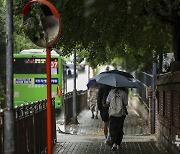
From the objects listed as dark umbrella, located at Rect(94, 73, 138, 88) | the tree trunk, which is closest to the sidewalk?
dark umbrella, located at Rect(94, 73, 138, 88)

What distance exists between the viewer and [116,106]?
1148 centimetres

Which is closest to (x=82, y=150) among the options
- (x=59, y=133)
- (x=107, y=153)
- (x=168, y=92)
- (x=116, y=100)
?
(x=107, y=153)

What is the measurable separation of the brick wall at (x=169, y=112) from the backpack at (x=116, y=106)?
116cm

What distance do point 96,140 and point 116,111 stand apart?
8.39 feet

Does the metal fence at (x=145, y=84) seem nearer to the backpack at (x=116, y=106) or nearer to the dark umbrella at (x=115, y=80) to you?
the dark umbrella at (x=115, y=80)

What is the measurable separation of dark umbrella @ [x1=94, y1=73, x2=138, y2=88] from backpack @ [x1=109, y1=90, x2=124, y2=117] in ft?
1.03

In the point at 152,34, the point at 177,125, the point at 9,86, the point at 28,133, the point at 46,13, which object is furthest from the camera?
the point at 152,34

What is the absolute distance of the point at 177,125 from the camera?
9742mm

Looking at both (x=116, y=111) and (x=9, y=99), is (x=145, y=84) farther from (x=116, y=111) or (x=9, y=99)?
(x=9, y=99)

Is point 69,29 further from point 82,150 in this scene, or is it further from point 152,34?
point 82,150

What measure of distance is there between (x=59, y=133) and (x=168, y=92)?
19.3 ft

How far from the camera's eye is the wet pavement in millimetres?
11602

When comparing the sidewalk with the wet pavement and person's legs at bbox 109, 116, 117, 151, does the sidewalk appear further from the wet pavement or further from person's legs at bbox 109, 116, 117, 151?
person's legs at bbox 109, 116, 117, 151

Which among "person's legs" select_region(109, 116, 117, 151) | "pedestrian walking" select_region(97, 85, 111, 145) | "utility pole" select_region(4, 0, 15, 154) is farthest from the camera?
"pedestrian walking" select_region(97, 85, 111, 145)
